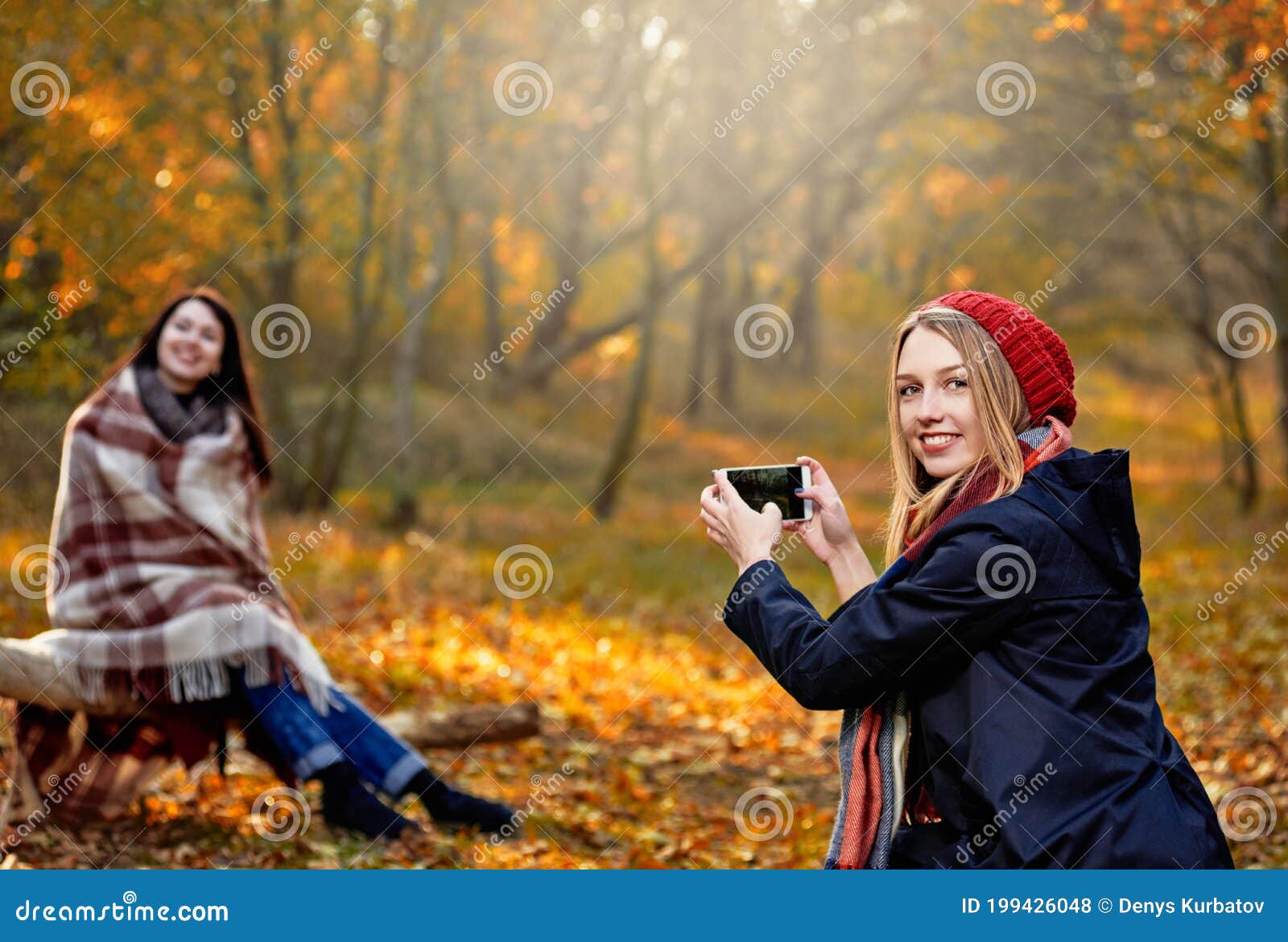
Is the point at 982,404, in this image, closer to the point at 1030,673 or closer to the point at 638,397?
the point at 1030,673

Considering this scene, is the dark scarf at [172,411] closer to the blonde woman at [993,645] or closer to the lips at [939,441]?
the blonde woman at [993,645]

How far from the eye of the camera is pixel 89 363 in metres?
11.1

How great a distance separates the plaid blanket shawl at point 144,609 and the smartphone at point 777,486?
2.64 metres

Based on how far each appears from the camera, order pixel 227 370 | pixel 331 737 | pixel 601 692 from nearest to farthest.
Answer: pixel 331 737 → pixel 227 370 → pixel 601 692

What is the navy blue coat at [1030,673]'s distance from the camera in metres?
2.15

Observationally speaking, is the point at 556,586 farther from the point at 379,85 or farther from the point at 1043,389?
the point at 1043,389

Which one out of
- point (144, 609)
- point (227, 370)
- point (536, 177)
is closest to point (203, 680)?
point (144, 609)

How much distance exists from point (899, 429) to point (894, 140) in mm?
19527

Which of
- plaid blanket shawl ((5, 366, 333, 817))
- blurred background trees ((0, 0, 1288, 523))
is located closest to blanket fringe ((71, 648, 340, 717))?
plaid blanket shawl ((5, 366, 333, 817))

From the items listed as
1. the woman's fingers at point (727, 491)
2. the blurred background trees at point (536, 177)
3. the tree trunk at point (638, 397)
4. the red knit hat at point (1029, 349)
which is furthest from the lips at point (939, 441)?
the tree trunk at point (638, 397)

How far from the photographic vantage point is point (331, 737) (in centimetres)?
477

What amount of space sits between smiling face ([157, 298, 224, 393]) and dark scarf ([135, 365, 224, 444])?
50mm

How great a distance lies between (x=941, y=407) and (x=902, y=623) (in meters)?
0.48

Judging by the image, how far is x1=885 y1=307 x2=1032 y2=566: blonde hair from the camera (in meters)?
2.39
